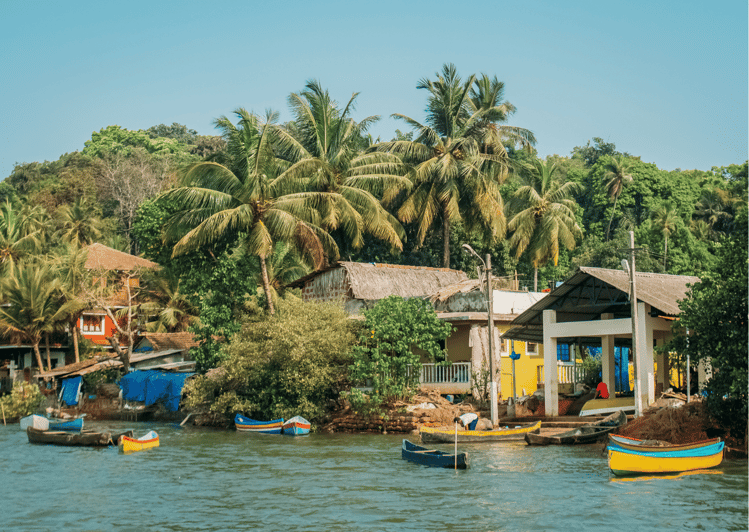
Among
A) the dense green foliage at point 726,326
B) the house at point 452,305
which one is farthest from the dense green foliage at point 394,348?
the dense green foliage at point 726,326

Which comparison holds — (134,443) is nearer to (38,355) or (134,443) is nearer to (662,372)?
(662,372)

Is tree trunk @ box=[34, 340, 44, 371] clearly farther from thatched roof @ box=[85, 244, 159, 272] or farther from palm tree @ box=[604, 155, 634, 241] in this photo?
palm tree @ box=[604, 155, 634, 241]

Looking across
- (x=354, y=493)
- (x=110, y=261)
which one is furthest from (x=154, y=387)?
(x=354, y=493)

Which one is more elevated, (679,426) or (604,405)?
(604,405)

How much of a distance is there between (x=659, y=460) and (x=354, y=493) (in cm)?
685

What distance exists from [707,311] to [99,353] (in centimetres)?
3711

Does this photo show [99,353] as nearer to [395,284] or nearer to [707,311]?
[395,284]

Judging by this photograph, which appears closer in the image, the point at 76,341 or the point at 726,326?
the point at 726,326

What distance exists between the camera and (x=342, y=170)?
135 ft

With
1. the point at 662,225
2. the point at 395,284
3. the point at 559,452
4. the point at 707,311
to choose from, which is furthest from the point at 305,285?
the point at 662,225

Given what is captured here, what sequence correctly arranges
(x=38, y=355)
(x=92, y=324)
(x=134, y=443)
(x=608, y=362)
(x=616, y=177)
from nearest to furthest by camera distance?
(x=134, y=443) < (x=608, y=362) < (x=38, y=355) < (x=92, y=324) < (x=616, y=177)

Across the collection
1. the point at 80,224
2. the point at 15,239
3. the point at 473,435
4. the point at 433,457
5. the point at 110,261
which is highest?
the point at 80,224

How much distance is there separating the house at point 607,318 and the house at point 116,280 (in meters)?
26.8

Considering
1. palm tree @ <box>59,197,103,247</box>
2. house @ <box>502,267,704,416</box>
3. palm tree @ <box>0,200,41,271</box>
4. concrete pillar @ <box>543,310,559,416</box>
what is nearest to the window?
palm tree @ <box>0,200,41,271</box>
